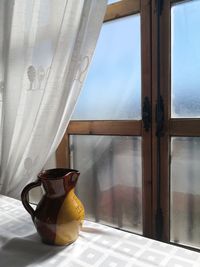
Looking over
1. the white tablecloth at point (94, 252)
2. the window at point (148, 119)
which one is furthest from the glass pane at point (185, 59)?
the white tablecloth at point (94, 252)

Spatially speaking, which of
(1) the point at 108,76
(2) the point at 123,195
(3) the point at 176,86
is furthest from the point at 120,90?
(2) the point at 123,195

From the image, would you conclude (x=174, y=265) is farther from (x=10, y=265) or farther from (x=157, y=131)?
(x=157, y=131)

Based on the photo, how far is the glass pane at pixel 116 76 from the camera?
1.12 m

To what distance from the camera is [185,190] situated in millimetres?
1043

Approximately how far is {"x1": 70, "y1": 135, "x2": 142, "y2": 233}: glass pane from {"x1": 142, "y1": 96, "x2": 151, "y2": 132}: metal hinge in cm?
9

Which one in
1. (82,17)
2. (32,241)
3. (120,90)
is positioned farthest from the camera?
(120,90)

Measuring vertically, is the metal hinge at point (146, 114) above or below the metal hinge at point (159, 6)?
below

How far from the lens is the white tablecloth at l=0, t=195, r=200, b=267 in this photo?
61 cm

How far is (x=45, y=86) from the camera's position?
1.02m

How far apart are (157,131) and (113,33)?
0.51 metres

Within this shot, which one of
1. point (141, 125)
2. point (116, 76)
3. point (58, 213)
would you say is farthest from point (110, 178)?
point (58, 213)

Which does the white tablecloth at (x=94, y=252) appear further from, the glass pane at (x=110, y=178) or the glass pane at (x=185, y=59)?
the glass pane at (x=185, y=59)

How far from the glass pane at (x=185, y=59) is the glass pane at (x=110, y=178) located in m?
0.25

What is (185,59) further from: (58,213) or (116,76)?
(58,213)
